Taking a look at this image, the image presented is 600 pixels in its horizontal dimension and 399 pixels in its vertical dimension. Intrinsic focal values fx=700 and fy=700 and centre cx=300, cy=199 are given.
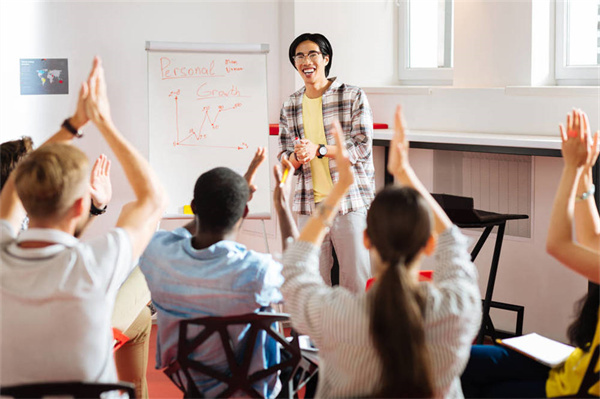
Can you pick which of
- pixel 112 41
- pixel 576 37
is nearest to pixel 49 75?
pixel 112 41

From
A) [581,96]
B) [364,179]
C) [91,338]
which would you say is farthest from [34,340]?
[581,96]

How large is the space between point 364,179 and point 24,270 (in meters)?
2.13

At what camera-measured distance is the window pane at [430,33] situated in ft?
14.6

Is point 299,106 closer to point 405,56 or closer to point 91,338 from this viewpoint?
point 405,56

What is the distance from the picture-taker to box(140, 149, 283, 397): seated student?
1.87m

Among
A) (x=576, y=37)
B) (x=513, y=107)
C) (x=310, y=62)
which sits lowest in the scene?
(x=513, y=107)

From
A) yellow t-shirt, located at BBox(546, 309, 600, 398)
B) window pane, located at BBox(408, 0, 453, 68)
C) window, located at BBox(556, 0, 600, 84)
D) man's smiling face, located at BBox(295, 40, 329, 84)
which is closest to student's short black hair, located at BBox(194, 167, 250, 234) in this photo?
yellow t-shirt, located at BBox(546, 309, 600, 398)

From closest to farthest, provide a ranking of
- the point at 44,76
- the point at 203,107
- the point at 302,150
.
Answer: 1. the point at 302,150
2. the point at 203,107
3. the point at 44,76

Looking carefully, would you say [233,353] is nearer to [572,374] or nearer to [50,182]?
[50,182]

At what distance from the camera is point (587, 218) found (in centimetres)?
188

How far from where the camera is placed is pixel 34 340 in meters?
1.47

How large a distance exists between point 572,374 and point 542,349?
26cm

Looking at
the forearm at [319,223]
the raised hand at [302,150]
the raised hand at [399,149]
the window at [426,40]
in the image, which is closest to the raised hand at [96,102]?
the forearm at [319,223]

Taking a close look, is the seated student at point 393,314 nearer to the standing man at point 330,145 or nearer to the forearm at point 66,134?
the forearm at point 66,134
